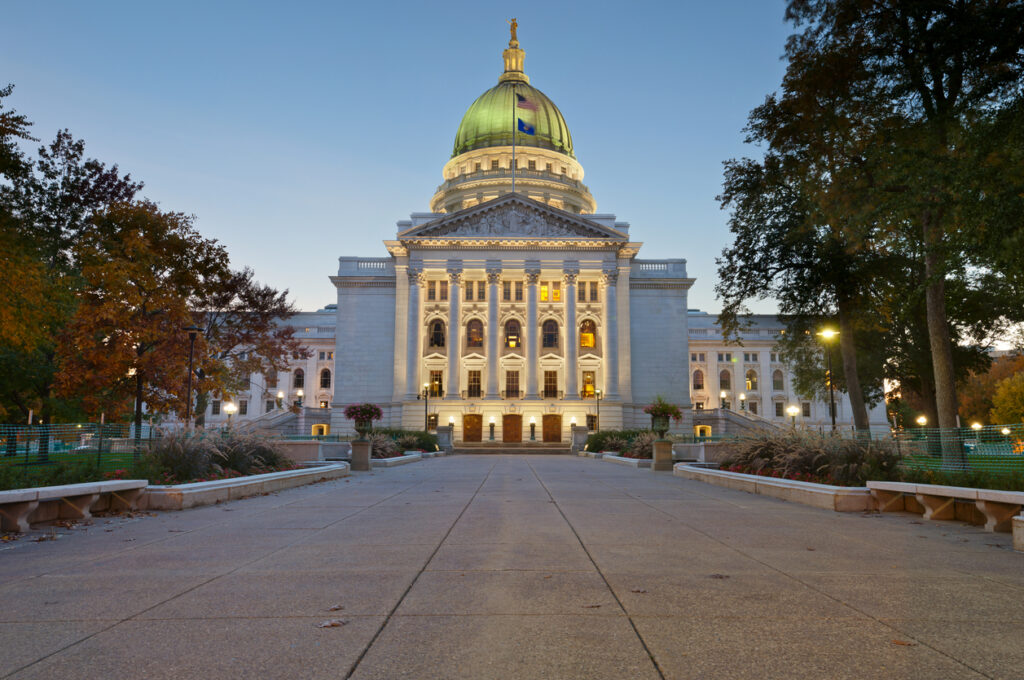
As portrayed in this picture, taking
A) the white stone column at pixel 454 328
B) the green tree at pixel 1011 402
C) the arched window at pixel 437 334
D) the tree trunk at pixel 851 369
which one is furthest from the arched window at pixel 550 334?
the tree trunk at pixel 851 369

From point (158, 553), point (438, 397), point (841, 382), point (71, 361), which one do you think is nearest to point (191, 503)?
point (158, 553)

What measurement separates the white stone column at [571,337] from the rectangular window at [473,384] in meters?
8.27

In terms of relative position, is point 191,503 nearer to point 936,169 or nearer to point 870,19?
point 936,169

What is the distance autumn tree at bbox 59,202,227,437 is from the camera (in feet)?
86.6

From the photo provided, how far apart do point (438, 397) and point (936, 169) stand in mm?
52814

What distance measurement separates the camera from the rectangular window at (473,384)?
66.2 meters

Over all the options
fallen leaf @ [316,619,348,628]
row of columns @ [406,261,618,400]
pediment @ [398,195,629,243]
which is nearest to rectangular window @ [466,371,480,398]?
row of columns @ [406,261,618,400]

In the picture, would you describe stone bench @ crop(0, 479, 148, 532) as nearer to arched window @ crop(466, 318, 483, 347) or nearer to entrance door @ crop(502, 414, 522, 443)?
entrance door @ crop(502, 414, 522, 443)

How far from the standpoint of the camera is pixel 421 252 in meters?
66.5

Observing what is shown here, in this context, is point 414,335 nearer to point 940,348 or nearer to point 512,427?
point 512,427

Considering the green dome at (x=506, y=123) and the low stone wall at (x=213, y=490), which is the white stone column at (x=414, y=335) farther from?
the low stone wall at (x=213, y=490)

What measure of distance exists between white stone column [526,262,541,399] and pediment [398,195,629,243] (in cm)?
352

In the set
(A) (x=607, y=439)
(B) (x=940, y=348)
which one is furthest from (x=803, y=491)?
(A) (x=607, y=439)

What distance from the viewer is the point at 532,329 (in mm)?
66312
